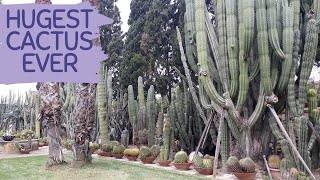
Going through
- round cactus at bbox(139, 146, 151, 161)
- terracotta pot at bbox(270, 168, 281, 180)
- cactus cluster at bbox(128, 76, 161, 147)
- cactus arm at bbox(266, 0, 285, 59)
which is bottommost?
terracotta pot at bbox(270, 168, 281, 180)

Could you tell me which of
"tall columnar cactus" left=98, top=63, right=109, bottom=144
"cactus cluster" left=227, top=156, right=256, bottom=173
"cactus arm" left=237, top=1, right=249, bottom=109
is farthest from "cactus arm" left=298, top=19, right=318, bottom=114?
"tall columnar cactus" left=98, top=63, right=109, bottom=144

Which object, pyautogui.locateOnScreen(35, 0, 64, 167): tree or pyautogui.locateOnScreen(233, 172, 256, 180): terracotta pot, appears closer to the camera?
pyautogui.locateOnScreen(233, 172, 256, 180): terracotta pot

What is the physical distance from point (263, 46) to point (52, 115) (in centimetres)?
464

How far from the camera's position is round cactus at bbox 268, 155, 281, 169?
318 inches

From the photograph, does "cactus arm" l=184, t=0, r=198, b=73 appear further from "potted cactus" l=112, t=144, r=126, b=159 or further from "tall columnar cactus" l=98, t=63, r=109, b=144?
"potted cactus" l=112, t=144, r=126, b=159

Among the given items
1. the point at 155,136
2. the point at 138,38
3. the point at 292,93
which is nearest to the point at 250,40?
the point at 292,93

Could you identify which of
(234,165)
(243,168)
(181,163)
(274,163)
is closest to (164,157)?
(181,163)

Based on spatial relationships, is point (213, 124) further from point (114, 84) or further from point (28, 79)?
point (114, 84)

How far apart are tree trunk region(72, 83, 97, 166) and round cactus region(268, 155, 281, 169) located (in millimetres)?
3975

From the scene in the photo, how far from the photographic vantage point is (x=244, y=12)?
→ 25.1 ft

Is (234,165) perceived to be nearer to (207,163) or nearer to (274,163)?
(207,163)

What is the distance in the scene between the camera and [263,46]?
7.56 meters

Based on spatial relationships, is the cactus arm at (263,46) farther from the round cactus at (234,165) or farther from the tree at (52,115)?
the tree at (52,115)

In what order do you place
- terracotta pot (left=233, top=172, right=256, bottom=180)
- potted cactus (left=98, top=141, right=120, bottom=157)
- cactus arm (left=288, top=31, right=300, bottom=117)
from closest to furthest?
terracotta pot (left=233, top=172, right=256, bottom=180)
cactus arm (left=288, top=31, right=300, bottom=117)
potted cactus (left=98, top=141, right=120, bottom=157)
